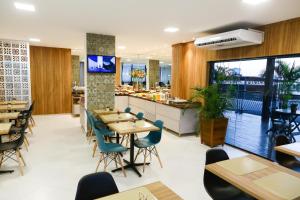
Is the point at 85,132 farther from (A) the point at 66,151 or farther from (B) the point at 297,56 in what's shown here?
(B) the point at 297,56

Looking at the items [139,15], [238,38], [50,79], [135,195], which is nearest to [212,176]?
[135,195]

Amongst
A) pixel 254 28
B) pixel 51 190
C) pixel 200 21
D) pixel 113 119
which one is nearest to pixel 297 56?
pixel 254 28

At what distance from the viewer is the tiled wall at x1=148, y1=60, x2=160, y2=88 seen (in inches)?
501

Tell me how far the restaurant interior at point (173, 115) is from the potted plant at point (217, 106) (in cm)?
2

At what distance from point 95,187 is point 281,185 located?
1418mm

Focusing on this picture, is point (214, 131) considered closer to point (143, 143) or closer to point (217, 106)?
point (217, 106)

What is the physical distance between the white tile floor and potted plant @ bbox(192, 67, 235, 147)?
0.35 metres

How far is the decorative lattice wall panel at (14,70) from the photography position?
6.25m

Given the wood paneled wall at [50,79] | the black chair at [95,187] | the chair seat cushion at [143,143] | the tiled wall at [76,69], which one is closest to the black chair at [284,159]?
the chair seat cushion at [143,143]

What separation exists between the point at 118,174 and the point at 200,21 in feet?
10.1

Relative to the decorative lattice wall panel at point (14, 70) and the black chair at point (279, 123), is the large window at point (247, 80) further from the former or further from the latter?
the decorative lattice wall panel at point (14, 70)

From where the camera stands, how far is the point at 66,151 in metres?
4.18

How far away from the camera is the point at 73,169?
338cm

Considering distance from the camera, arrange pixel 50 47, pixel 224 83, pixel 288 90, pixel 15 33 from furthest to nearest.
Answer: pixel 50 47 → pixel 15 33 → pixel 224 83 → pixel 288 90
